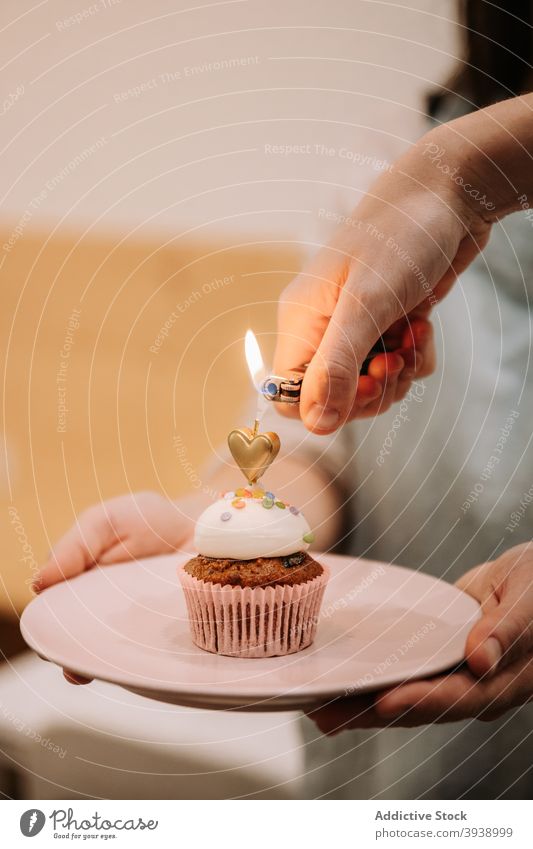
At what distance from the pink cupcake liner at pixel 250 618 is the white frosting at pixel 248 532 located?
38 millimetres

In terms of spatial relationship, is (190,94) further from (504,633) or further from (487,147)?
(504,633)

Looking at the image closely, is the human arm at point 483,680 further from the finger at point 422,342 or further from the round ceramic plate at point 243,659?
the finger at point 422,342

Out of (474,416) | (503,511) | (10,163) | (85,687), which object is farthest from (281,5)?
(85,687)

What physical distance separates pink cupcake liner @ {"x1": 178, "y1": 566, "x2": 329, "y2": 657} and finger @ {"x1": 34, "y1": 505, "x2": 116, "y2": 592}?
18cm

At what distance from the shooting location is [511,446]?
1046mm

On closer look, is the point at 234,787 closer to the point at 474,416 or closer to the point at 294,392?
the point at 294,392

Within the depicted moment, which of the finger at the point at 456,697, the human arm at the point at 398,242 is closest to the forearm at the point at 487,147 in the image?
the human arm at the point at 398,242

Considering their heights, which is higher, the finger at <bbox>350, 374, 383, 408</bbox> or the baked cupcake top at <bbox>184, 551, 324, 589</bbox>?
the finger at <bbox>350, 374, 383, 408</bbox>

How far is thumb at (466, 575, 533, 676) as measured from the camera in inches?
29.5

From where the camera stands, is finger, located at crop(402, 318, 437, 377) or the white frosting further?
finger, located at crop(402, 318, 437, 377)

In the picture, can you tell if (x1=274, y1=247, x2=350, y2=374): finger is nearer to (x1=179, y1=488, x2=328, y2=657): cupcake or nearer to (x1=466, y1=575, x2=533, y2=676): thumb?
(x1=179, y1=488, x2=328, y2=657): cupcake

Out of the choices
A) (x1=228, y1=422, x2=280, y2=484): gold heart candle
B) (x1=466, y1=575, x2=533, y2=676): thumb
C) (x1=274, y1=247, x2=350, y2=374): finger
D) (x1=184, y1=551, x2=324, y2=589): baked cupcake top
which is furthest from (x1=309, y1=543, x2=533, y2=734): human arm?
(x1=274, y1=247, x2=350, y2=374): finger
